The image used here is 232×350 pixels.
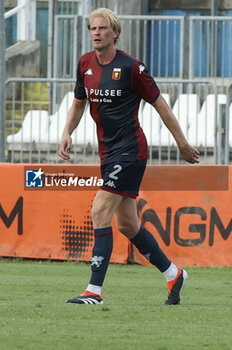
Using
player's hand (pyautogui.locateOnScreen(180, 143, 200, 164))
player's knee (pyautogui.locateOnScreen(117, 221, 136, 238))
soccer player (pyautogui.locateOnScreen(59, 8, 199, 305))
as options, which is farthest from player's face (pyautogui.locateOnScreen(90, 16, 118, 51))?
player's knee (pyautogui.locateOnScreen(117, 221, 136, 238))

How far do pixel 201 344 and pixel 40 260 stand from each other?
660 cm

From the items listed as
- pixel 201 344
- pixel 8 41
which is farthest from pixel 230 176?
pixel 8 41

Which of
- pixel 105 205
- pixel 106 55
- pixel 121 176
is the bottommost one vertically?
pixel 105 205

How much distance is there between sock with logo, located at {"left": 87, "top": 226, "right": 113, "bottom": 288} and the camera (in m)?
7.20

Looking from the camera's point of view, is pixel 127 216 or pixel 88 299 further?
pixel 127 216

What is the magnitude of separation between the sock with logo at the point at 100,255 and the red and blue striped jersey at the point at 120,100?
1.61 feet

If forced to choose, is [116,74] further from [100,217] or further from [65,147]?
[100,217]

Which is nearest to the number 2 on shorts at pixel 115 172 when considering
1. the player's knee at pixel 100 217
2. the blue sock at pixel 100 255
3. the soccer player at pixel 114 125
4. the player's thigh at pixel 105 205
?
the soccer player at pixel 114 125

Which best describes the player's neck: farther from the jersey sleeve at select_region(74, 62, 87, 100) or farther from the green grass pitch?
the green grass pitch

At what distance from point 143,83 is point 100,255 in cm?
119

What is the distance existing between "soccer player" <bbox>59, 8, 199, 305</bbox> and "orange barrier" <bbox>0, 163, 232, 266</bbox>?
4.07 meters

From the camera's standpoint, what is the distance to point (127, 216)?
731 cm

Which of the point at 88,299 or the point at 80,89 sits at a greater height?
the point at 80,89

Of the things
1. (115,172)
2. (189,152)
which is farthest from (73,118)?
(189,152)
